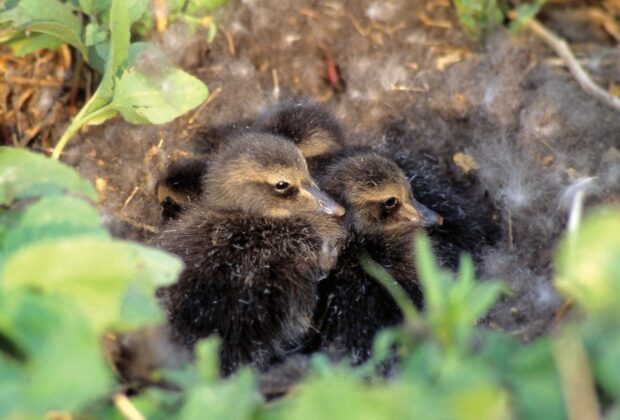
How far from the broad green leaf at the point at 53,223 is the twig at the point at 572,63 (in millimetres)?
2477

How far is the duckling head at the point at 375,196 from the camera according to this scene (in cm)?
318

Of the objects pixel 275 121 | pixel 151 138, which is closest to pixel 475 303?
pixel 275 121

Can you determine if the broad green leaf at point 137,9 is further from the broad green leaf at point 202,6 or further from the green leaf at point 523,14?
the green leaf at point 523,14

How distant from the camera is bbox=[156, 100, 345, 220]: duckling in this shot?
3.35m

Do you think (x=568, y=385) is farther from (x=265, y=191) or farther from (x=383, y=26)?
(x=383, y=26)

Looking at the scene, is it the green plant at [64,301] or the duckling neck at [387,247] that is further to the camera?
the duckling neck at [387,247]

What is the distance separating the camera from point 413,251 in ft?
10.4

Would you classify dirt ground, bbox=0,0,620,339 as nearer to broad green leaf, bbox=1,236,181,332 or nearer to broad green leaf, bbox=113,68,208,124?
broad green leaf, bbox=113,68,208,124

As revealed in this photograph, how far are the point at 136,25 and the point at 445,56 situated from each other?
4.78 feet

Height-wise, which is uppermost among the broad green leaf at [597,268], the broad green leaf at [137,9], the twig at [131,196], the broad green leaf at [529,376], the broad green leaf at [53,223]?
the broad green leaf at [597,268]

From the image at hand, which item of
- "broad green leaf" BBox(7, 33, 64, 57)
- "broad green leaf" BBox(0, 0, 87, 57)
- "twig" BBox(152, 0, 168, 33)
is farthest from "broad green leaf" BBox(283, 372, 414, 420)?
"twig" BBox(152, 0, 168, 33)

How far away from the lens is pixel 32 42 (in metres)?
3.52

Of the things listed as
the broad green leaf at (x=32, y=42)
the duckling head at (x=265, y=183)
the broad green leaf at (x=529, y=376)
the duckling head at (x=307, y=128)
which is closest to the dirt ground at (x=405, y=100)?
the broad green leaf at (x=32, y=42)

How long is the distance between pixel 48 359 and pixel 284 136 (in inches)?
78.5
